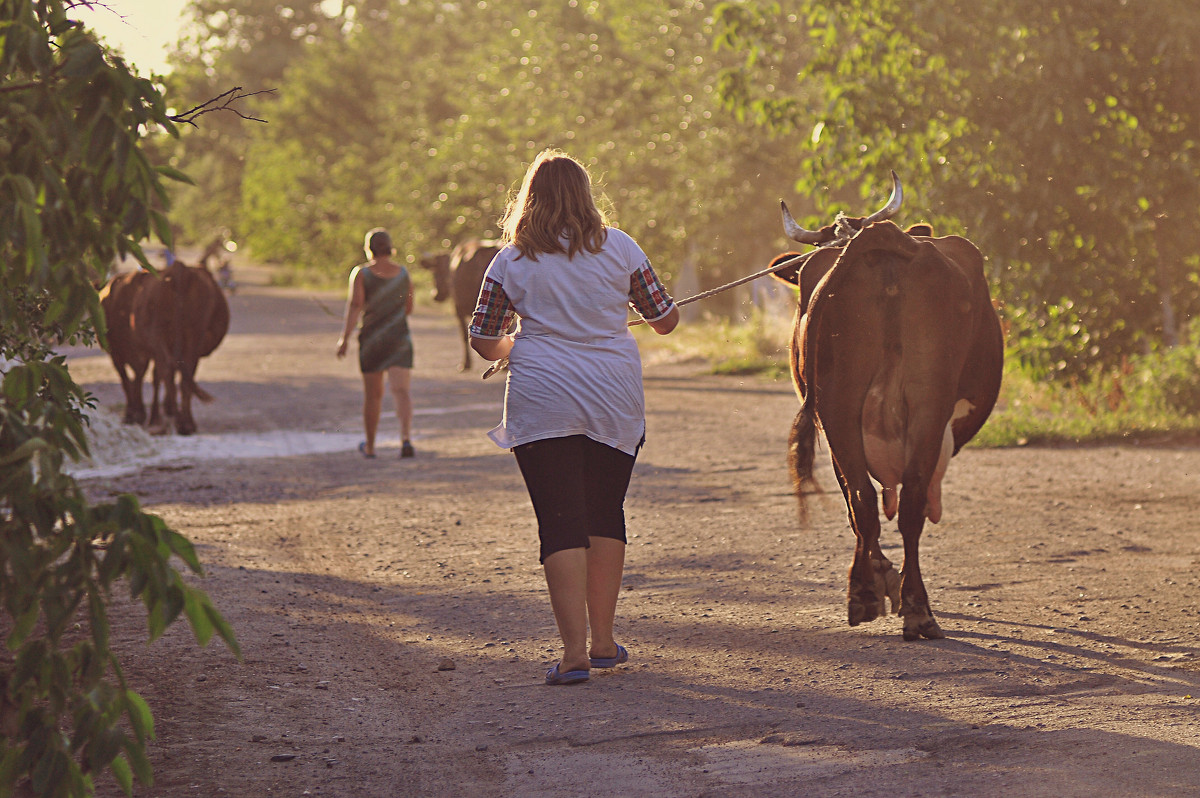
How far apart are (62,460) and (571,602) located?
2542 mm

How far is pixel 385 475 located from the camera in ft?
37.4

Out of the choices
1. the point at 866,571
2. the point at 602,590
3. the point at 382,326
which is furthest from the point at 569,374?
the point at 382,326

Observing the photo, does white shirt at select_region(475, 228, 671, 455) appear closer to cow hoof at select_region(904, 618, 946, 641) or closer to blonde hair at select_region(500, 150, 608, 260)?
blonde hair at select_region(500, 150, 608, 260)

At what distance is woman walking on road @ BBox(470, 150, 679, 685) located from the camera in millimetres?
5312

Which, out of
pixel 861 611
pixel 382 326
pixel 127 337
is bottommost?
pixel 861 611

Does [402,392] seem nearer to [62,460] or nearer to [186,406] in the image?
[186,406]

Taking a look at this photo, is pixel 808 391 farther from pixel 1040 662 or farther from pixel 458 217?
pixel 458 217

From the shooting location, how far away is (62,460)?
3043mm

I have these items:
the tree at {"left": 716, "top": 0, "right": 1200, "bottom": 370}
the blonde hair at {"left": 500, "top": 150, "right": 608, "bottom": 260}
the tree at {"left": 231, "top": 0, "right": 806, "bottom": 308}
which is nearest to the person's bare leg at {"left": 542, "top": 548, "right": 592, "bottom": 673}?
the blonde hair at {"left": 500, "top": 150, "right": 608, "bottom": 260}

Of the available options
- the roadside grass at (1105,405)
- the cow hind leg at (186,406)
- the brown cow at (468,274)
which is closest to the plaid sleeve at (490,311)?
the roadside grass at (1105,405)

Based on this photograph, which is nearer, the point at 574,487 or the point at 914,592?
the point at 574,487

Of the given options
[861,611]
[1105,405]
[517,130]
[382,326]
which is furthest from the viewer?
[517,130]

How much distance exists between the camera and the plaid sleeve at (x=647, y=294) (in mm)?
5469

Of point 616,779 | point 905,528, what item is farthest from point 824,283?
point 616,779
